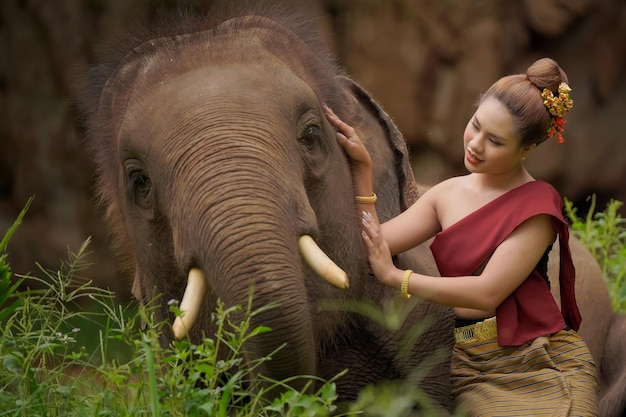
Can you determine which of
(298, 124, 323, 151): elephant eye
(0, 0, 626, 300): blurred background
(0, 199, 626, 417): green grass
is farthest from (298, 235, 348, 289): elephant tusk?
(0, 0, 626, 300): blurred background

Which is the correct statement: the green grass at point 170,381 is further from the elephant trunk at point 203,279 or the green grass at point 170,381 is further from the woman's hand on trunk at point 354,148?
the woman's hand on trunk at point 354,148

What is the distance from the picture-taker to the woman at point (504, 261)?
10.7ft

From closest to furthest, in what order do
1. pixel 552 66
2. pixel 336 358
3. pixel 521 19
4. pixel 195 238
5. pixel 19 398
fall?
pixel 195 238 → pixel 19 398 → pixel 552 66 → pixel 336 358 → pixel 521 19

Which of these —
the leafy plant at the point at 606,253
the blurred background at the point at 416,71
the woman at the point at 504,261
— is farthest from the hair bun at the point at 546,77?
the blurred background at the point at 416,71

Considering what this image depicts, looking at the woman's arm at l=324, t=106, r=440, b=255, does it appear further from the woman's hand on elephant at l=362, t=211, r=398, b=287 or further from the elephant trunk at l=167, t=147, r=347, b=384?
the elephant trunk at l=167, t=147, r=347, b=384

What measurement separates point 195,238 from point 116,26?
5648 mm

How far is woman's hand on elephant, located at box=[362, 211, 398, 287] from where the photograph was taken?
3334 millimetres

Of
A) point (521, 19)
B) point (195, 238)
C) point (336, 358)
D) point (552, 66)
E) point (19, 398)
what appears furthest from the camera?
point (521, 19)

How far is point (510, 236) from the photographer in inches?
130

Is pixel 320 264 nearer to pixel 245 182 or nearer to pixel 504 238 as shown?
pixel 245 182

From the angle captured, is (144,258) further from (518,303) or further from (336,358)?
(518,303)

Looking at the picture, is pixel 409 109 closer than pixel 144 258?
No

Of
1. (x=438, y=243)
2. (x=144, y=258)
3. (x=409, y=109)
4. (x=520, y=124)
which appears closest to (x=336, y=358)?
(x=438, y=243)

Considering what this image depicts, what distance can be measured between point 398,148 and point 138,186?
1.09 m
